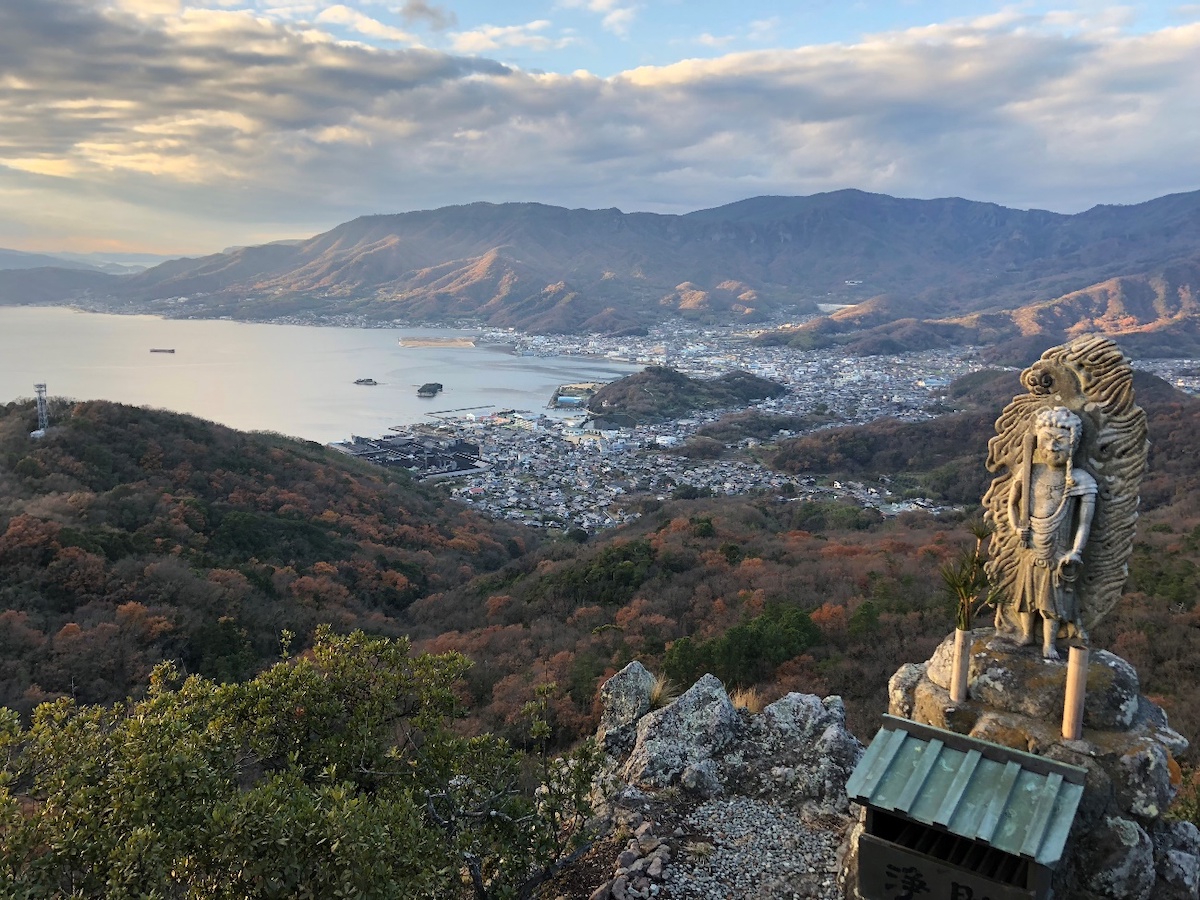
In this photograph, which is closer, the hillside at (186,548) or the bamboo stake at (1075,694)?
the bamboo stake at (1075,694)

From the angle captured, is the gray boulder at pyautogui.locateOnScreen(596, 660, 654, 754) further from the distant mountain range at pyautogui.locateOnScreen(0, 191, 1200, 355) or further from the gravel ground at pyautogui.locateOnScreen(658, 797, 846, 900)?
the distant mountain range at pyautogui.locateOnScreen(0, 191, 1200, 355)

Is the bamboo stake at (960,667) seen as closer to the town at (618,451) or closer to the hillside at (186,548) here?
the hillside at (186,548)

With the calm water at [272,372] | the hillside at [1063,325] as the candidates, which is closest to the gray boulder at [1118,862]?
the calm water at [272,372]

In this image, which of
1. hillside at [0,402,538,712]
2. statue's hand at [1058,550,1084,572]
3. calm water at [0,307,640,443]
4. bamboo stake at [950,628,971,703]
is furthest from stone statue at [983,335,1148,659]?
calm water at [0,307,640,443]

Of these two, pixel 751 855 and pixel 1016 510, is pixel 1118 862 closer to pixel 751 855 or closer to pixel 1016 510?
pixel 1016 510

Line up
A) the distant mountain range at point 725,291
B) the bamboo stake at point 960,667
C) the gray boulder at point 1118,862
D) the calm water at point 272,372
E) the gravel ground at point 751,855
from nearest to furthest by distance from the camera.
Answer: the gray boulder at point 1118,862 < the bamboo stake at point 960,667 < the gravel ground at point 751,855 < the calm water at point 272,372 < the distant mountain range at point 725,291

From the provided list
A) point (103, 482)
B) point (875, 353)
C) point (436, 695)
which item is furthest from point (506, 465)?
point (875, 353)

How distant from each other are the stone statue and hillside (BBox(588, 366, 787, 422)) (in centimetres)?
4923

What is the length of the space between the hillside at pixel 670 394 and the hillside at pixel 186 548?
28.7 metres

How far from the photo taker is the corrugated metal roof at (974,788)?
3611 millimetres

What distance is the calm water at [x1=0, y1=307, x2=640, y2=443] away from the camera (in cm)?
5250

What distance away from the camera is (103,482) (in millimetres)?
20406

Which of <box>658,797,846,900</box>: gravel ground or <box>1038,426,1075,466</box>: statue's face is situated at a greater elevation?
<box>1038,426,1075,466</box>: statue's face

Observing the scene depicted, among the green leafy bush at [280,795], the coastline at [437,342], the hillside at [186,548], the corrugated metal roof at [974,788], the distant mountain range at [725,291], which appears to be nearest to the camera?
the green leafy bush at [280,795]
